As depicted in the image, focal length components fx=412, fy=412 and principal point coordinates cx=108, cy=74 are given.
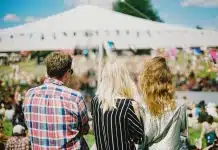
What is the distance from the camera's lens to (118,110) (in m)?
2.27

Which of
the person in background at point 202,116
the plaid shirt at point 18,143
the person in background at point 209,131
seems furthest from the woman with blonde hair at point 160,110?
the person in background at point 202,116

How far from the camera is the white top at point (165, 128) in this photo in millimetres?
2346

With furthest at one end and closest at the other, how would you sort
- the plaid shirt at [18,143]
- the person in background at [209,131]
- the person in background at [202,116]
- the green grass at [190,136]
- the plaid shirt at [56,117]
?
1. the person in background at [202,116]
2. the green grass at [190,136]
3. the person in background at [209,131]
4. the plaid shirt at [18,143]
5. the plaid shirt at [56,117]

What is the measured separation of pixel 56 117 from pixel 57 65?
28cm

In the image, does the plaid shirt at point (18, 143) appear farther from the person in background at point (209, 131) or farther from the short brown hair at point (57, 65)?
the person in background at point (209, 131)

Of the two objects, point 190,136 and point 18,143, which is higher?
point 18,143

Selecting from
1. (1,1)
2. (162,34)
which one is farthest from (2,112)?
(1,1)

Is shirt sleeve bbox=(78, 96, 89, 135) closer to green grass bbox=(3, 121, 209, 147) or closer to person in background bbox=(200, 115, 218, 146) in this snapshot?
person in background bbox=(200, 115, 218, 146)

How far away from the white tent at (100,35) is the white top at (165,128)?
2892mm

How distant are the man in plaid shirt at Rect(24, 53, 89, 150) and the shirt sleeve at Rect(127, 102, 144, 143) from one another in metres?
0.24

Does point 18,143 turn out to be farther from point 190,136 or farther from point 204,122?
point 190,136

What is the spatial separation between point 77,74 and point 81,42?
128cm

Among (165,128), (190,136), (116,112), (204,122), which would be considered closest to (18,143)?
(116,112)

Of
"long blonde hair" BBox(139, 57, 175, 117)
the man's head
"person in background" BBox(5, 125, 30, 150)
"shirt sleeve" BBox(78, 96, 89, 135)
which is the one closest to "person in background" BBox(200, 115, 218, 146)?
"person in background" BBox(5, 125, 30, 150)
